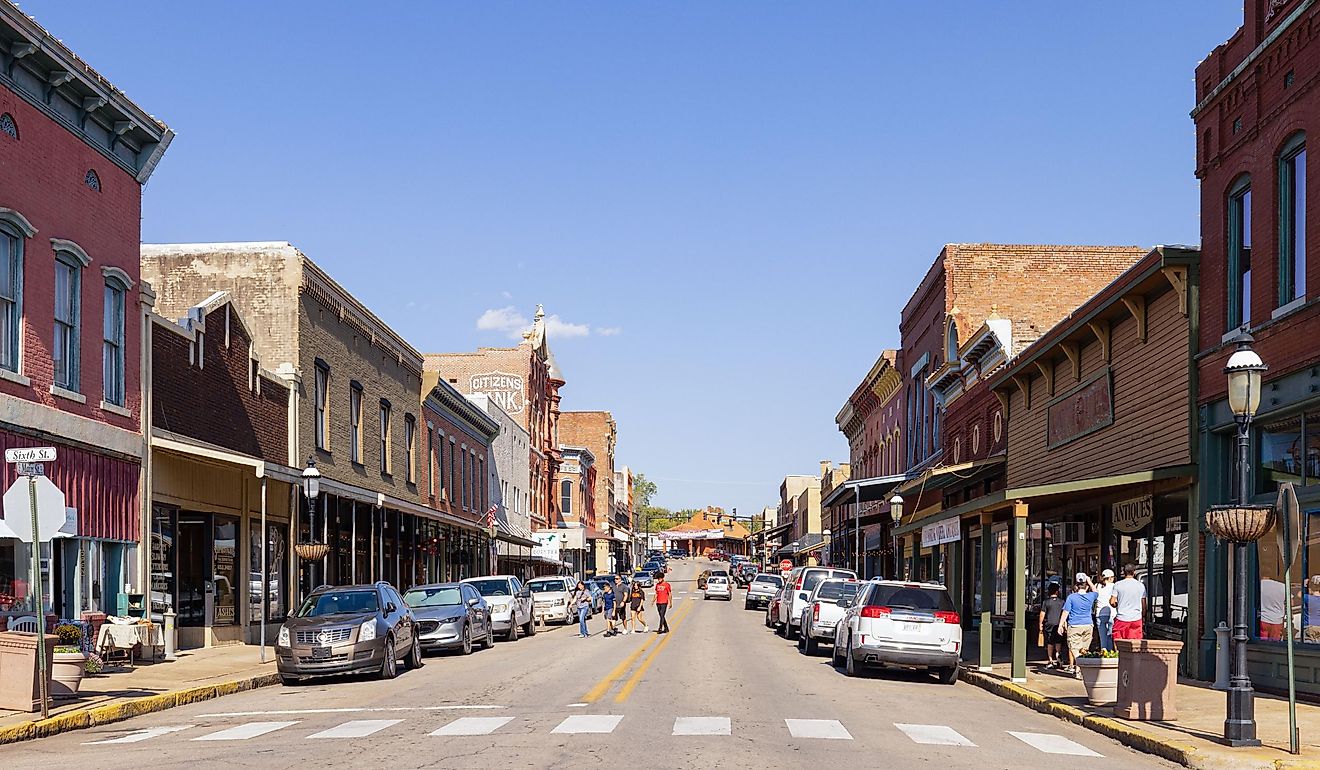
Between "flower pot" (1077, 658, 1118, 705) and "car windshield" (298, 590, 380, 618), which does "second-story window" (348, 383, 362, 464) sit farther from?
"flower pot" (1077, 658, 1118, 705)

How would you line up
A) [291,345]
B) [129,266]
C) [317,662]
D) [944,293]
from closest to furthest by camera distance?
[317,662] → [129,266] → [291,345] → [944,293]

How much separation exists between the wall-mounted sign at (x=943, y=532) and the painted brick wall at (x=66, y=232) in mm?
16013

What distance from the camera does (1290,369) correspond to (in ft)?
61.4

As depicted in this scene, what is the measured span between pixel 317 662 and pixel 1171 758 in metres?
13.5

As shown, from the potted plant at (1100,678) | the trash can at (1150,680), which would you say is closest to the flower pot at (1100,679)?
the potted plant at (1100,678)

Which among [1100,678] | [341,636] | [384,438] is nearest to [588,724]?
[1100,678]

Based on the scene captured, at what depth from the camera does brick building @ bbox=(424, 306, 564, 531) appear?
74312 millimetres

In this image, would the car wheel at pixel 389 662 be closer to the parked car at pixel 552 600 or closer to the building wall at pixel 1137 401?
the building wall at pixel 1137 401

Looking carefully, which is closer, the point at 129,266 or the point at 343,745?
the point at 343,745

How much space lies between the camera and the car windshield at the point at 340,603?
23578mm

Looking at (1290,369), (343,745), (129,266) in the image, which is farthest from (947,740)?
(129,266)

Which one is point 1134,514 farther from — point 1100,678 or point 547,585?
point 547,585

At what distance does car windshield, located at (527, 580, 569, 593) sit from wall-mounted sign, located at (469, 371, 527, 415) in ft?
84.2

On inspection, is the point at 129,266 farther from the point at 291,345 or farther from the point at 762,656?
the point at 762,656
